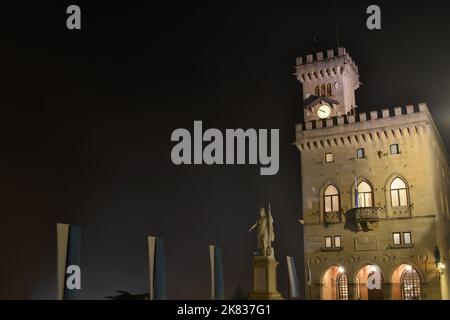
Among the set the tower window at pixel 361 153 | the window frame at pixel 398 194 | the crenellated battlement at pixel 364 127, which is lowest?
the window frame at pixel 398 194

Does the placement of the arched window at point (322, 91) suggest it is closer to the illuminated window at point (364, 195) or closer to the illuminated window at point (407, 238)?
the illuminated window at point (364, 195)

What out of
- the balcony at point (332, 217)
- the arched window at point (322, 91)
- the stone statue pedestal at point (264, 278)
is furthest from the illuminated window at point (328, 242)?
the arched window at point (322, 91)

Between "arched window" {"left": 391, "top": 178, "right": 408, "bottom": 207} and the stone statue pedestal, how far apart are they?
13.8 m

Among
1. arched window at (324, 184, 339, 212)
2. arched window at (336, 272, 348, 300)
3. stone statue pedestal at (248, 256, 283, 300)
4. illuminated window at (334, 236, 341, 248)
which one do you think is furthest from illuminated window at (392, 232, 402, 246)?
stone statue pedestal at (248, 256, 283, 300)

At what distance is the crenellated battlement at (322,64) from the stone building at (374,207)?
4830 millimetres

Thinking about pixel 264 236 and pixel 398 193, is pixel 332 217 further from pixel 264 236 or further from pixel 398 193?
pixel 264 236

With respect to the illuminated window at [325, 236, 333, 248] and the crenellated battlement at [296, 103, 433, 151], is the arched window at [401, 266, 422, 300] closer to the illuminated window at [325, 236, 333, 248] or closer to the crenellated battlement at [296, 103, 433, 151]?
the illuminated window at [325, 236, 333, 248]

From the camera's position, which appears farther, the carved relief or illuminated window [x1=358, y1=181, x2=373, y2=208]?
illuminated window [x1=358, y1=181, x2=373, y2=208]

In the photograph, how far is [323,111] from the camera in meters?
44.6

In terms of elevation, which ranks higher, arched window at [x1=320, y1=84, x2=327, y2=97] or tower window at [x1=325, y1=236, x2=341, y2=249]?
arched window at [x1=320, y1=84, x2=327, y2=97]

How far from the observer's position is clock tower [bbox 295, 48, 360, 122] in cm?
4444

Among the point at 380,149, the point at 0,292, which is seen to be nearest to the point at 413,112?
the point at 380,149

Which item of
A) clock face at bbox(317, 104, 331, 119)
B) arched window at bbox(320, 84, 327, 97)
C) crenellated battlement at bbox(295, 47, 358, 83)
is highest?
crenellated battlement at bbox(295, 47, 358, 83)

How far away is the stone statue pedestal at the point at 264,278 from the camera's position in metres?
28.0
